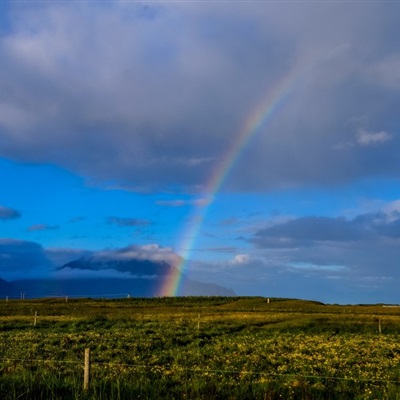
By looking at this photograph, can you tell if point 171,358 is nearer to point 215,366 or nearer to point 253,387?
point 215,366

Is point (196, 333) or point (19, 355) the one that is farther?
point (196, 333)

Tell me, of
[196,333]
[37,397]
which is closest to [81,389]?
[37,397]

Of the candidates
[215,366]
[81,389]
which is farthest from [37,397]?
[215,366]

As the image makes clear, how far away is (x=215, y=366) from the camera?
968 inches

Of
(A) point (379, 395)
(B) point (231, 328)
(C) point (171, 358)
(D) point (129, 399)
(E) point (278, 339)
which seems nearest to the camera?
(D) point (129, 399)

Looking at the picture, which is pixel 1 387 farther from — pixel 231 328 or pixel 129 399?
pixel 231 328

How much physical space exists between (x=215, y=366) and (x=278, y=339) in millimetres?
15797

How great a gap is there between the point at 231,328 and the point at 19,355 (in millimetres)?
27727

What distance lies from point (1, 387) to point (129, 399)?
12.3ft

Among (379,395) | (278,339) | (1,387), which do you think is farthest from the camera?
(278,339)

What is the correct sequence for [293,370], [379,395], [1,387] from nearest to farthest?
[1,387]
[379,395]
[293,370]

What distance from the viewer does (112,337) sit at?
4022cm

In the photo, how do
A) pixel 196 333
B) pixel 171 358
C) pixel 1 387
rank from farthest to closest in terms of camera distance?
pixel 196 333 < pixel 171 358 < pixel 1 387

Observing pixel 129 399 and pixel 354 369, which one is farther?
pixel 354 369
